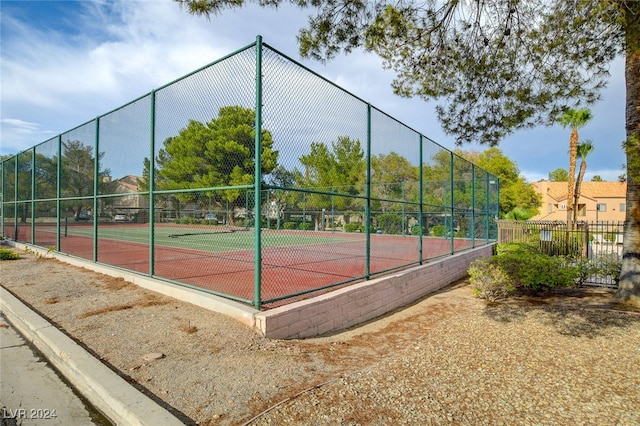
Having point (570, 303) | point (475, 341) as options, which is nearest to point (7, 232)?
point (475, 341)

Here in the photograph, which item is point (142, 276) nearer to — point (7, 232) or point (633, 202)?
point (633, 202)

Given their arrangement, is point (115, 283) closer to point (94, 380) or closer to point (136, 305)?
point (136, 305)

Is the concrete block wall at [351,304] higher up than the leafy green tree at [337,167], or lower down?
lower down

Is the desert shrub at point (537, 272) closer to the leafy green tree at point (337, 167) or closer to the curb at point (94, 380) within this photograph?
the leafy green tree at point (337, 167)

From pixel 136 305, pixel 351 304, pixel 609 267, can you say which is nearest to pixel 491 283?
pixel 609 267

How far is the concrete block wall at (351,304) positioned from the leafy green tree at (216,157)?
168 centimetres

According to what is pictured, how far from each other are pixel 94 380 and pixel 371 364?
2475 mm

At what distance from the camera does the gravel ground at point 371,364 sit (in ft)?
8.33

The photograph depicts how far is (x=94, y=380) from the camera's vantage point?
2.84 m

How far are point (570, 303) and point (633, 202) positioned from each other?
220cm

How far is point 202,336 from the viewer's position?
379cm

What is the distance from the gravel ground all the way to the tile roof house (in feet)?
136

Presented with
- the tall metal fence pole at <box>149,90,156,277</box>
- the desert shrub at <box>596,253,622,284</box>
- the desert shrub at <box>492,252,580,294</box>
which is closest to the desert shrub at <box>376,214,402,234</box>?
the desert shrub at <box>596,253,622,284</box>

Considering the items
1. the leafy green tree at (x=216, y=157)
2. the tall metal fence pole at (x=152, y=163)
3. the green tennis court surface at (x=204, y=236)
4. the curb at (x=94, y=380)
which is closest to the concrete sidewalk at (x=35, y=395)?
the curb at (x=94, y=380)
